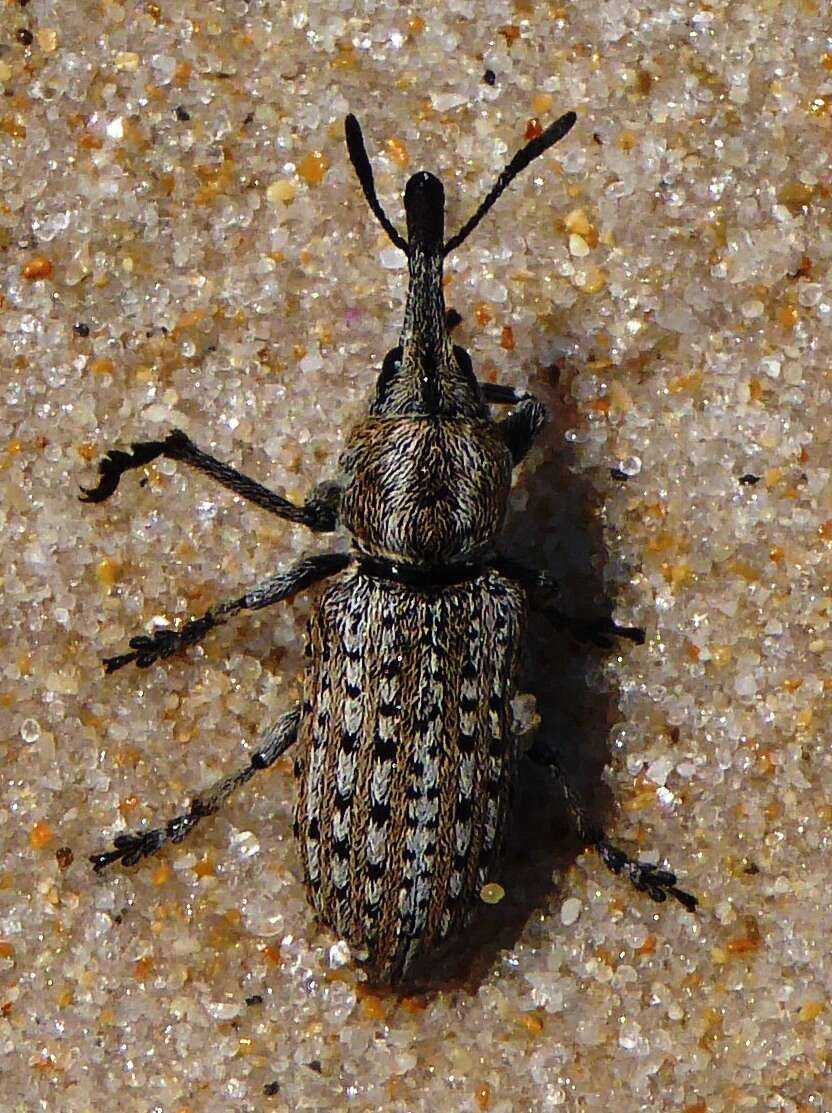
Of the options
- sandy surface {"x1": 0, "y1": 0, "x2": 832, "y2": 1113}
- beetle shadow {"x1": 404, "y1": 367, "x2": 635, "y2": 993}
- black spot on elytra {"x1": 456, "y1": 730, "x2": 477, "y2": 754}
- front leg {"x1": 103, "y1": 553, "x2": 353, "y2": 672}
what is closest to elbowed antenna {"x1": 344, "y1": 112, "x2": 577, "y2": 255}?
sandy surface {"x1": 0, "y1": 0, "x2": 832, "y2": 1113}

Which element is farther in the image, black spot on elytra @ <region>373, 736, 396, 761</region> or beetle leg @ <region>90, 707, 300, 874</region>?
beetle leg @ <region>90, 707, 300, 874</region>

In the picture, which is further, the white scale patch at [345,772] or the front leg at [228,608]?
the front leg at [228,608]

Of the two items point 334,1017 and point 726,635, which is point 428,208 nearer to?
point 726,635

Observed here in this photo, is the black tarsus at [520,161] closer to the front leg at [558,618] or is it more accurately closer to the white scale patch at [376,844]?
the front leg at [558,618]

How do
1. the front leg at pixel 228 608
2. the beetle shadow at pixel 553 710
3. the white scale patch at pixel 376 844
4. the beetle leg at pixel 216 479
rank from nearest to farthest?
the white scale patch at pixel 376 844
the beetle leg at pixel 216 479
the front leg at pixel 228 608
the beetle shadow at pixel 553 710

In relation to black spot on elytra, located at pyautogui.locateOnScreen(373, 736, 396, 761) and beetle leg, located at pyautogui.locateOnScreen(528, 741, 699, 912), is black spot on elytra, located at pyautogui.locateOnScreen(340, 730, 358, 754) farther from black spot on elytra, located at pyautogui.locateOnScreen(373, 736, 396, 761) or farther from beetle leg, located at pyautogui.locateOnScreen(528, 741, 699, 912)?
beetle leg, located at pyautogui.locateOnScreen(528, 741, 699, 912)

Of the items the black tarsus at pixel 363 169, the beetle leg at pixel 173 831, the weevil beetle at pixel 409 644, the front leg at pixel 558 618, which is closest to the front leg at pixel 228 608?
the weevil beetle at pixel 409 644

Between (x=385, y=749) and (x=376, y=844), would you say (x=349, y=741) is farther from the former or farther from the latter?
(x=376, y=844)

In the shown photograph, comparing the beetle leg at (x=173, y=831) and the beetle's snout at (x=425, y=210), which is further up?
the beetle's snout at (x=425, y=210)

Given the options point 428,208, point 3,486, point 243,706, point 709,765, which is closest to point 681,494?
point 709,765
